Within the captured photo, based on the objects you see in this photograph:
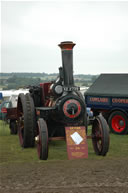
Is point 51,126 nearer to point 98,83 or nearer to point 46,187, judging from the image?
point 46,187

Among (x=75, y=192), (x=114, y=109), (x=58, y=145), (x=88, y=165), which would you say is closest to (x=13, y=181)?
(x=75, y=192)

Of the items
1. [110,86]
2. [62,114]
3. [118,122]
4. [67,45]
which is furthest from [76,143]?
[110,86]

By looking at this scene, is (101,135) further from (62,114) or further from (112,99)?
(112,99)

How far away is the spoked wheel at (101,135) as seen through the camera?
7.33 meters

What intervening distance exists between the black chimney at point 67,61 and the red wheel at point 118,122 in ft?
13.6

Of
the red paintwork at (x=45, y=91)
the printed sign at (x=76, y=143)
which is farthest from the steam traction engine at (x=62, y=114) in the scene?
the red paintwork at (x=45, y=91)

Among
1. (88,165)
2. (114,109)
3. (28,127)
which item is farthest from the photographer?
(114,109)

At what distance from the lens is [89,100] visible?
1269 centimetres

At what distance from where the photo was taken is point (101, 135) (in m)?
7.39

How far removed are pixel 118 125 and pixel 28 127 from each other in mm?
4321

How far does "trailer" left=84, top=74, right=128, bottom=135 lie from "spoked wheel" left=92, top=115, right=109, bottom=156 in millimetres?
3488

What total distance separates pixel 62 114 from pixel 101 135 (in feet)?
3.26

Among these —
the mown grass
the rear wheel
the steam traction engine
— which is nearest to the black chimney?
→ the steam traction engine

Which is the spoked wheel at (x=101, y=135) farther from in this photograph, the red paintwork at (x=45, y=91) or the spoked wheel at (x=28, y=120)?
the red paintwork at (x=45, y=91)
